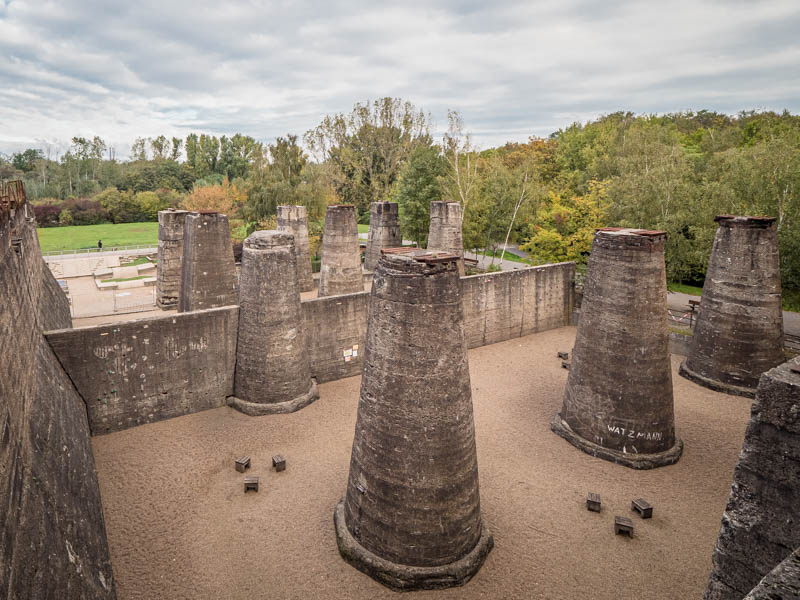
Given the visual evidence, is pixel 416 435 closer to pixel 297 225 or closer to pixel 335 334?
pixel 335 334

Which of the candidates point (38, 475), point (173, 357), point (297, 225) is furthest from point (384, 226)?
point (38, 475)

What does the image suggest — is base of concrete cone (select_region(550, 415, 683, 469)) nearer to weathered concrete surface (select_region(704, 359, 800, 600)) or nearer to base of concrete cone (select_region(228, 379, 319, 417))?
weathered concrete surface (select_region(704, 359, 800, 600))

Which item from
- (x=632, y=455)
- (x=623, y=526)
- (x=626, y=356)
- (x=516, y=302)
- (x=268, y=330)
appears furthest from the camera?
(x=516, y=302)

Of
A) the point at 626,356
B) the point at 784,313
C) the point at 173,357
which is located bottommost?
the point at 784,313

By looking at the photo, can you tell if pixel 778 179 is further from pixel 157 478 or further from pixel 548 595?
pixel 157 478

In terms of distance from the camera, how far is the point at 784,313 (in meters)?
22.4

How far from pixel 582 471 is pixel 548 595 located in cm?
376

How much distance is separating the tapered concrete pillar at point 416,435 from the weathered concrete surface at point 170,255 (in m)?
15.6

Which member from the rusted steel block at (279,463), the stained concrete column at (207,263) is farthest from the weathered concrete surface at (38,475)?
the stained concrete column at (207,263)

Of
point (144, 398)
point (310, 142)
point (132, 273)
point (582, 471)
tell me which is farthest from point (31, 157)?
point (582, 471)

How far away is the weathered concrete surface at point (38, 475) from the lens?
444 cm

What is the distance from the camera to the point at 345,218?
22031mm

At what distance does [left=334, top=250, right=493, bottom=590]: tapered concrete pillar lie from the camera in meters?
6.78

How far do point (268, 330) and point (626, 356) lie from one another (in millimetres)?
8764
